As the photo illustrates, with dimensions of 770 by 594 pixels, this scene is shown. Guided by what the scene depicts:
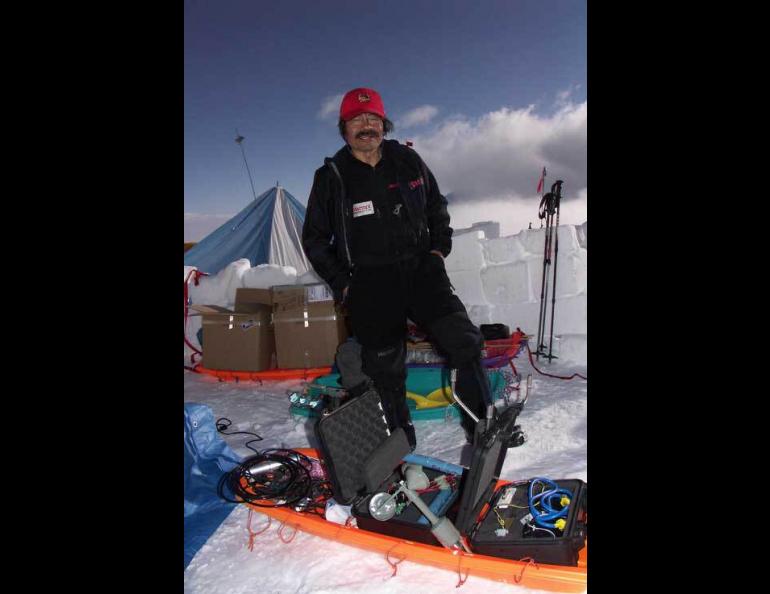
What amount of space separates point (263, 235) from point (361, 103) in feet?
18.7

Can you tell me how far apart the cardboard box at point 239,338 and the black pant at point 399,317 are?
231 centimetres

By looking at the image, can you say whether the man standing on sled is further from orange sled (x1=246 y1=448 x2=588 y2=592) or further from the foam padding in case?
orange sled (x1=246 y1=448 x2=588 y2=592)

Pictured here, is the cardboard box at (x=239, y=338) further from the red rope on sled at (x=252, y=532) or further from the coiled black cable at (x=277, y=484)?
the red rope on sled at (x=252, y=532)

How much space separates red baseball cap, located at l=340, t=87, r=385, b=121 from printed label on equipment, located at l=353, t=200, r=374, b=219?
447 millimetres

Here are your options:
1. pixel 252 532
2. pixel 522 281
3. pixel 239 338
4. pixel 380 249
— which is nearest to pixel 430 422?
pixel 380 249

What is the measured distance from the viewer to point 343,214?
278cm

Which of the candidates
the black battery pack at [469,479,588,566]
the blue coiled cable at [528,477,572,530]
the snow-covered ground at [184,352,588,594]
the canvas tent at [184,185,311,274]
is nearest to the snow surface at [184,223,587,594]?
the snow-covered ground at [184,352,588,594]

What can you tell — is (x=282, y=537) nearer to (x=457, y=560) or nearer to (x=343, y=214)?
(x=457, y=560)

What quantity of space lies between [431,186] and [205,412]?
173 centimetres

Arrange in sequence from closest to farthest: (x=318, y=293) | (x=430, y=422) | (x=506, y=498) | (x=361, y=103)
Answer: (x=506, y=498) → (x=361, y=103) → (x=430, y=422) → (x=318, y=293)

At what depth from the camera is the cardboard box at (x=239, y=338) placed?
4918 millimetres

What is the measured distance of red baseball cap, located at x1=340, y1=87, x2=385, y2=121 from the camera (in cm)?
269
